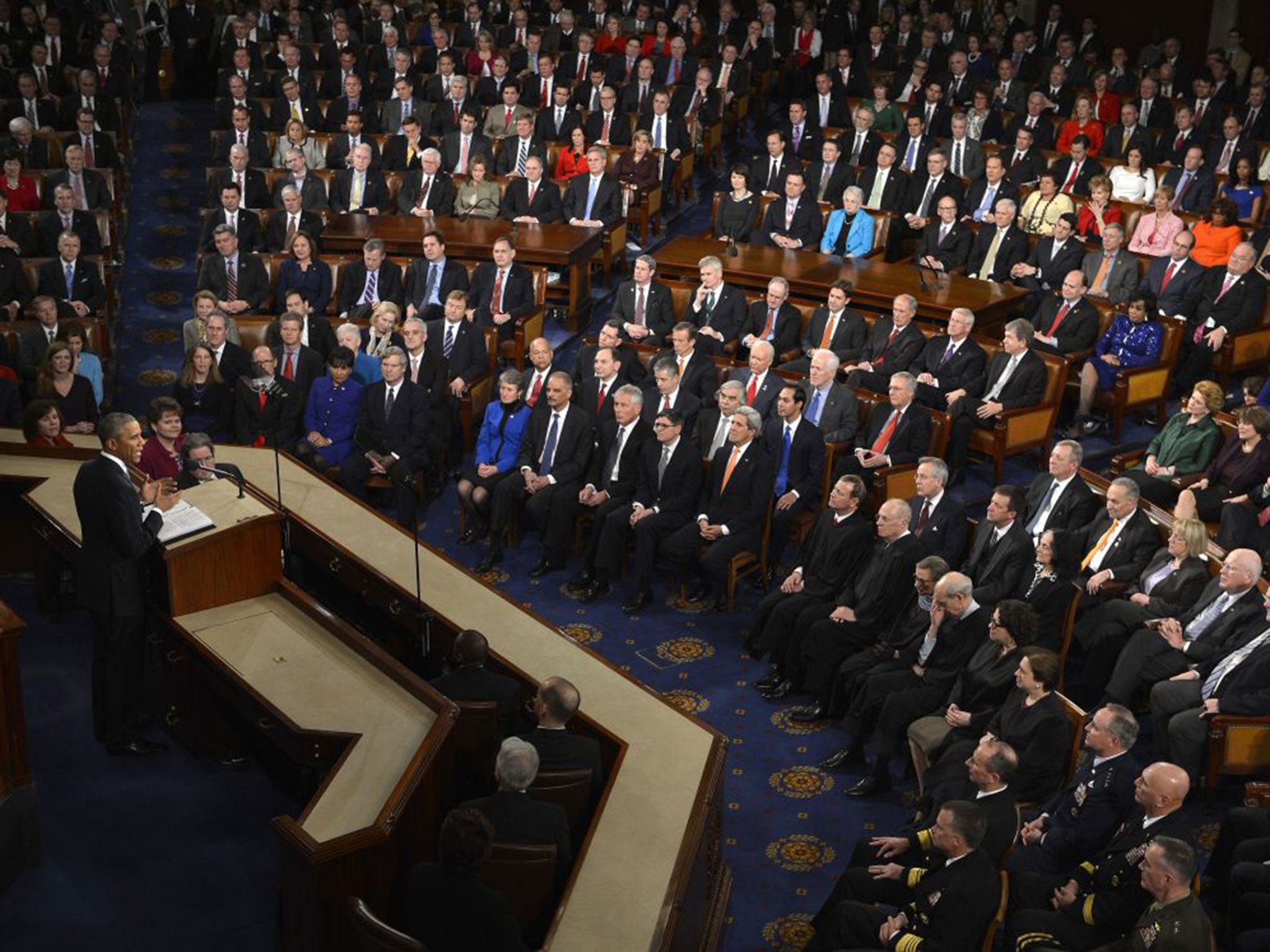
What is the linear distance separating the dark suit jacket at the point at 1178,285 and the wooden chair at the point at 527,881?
19.9 feet

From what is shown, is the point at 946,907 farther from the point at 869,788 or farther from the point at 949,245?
the point at 949,245

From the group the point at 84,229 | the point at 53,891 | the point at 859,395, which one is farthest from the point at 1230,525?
the point at 84,229

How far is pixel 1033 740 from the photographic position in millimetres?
5320

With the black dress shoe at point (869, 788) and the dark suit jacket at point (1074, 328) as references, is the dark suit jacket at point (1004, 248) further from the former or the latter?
the black dress shoe at point (869, 788)

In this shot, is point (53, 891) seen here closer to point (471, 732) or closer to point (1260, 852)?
point (471, 732)

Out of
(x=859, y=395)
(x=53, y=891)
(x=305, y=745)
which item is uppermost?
(x=859, y=395)

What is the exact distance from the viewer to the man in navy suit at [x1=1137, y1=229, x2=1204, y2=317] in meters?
8.90

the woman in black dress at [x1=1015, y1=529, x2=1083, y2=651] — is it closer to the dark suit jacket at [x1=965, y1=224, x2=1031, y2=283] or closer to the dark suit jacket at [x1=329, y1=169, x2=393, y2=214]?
the dark suit jacket at [x1=965, y1=224, x2=1031, y2=283]

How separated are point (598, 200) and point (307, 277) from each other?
2175mm

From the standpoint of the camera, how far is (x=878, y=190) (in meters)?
10.7

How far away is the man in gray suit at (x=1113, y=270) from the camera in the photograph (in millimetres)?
9023

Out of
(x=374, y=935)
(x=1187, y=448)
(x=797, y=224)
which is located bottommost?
(x=374, y=935)

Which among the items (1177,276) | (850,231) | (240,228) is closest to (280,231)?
(240,228)

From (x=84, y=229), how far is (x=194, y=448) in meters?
4.05
